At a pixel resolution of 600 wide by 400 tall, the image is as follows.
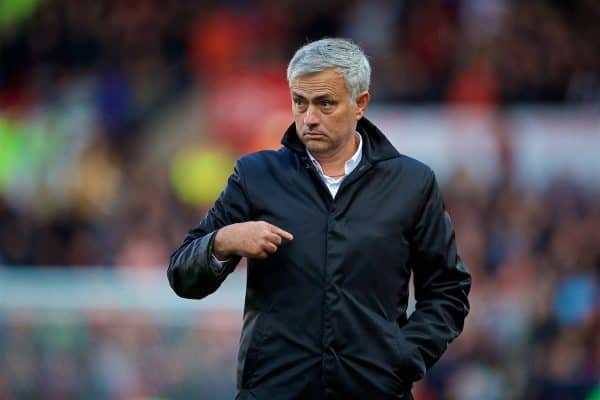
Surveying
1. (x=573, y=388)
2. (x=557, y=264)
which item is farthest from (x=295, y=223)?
(x=557, y=264)

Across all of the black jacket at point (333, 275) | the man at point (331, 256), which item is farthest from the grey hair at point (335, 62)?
the black jacket at point (333, 275)

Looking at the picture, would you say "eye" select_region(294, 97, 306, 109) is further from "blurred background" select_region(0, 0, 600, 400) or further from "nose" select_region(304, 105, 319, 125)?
"blurred background" select_region(0, 0, 600, 400)

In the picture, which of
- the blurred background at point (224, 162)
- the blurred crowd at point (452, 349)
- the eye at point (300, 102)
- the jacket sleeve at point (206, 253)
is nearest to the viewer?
the jacket sleeve at point (206, 253)

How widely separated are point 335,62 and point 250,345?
0.88 meters

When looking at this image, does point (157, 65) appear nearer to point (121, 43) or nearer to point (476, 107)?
point (121, 43)

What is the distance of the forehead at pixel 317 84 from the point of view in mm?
4160

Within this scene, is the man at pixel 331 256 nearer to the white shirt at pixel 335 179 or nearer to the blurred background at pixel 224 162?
the white shirt at pixel 335 179

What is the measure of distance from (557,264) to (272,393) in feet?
19.8

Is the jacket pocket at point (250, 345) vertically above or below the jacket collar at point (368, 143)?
below

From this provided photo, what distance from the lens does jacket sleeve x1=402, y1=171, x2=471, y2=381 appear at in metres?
4.22

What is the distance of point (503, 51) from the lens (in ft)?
41.1

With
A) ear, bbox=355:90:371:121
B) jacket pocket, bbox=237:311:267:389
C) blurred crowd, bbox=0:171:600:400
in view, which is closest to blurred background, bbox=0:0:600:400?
blurred crowd, bbox=0:171:600:400

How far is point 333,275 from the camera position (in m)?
4.11

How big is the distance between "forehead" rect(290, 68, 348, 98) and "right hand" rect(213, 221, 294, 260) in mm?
439
